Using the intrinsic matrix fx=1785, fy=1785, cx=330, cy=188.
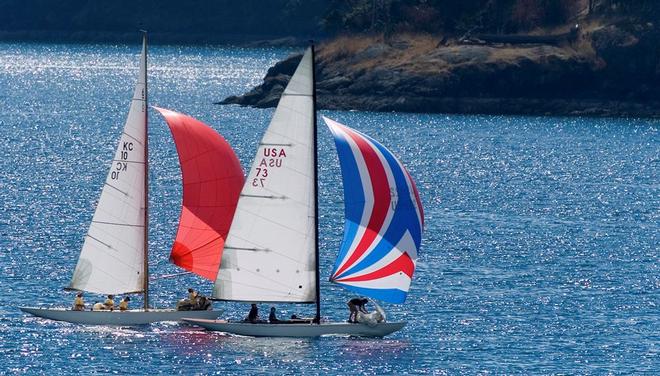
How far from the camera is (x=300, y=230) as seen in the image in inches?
2571

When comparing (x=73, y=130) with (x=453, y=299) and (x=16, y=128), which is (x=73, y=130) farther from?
(x=453, y=299)

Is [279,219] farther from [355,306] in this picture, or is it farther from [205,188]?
[355,306]

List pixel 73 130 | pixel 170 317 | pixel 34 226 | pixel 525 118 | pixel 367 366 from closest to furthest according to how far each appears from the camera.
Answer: pixel 367 366, pixel 170 317, pixel 34 226, pixel 73 130, pixel 525 118

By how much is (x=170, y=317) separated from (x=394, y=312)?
11434 mm

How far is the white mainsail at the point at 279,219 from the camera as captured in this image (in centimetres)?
6400

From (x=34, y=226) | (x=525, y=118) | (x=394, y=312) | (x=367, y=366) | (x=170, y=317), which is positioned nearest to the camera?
(x=367, y=366)

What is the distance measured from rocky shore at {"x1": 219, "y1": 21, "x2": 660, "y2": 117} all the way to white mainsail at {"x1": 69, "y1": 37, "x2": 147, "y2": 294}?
354 feet

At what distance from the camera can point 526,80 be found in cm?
17475

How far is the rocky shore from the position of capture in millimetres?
174750

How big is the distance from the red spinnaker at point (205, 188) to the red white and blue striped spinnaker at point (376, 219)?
16.2 ft

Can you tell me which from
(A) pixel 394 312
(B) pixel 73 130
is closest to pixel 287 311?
(A) pixel 394 312

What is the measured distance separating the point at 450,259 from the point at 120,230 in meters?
25.0

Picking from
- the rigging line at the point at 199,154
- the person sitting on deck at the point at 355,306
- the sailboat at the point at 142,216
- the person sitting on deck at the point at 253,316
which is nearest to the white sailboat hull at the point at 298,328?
the person sitting on deck at the point at 253,316

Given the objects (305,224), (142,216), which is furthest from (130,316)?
(305,224)
